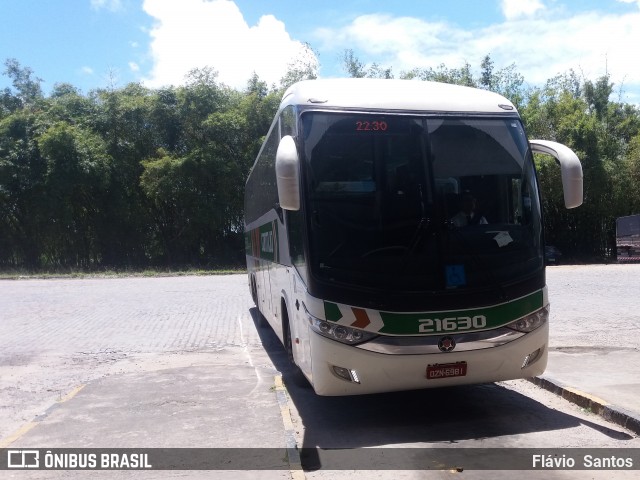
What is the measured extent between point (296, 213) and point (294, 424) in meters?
2.25

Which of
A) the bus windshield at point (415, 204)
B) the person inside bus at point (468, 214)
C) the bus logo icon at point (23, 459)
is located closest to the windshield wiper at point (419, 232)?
the bus windshield at point (415, 204)

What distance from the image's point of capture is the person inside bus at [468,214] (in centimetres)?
641

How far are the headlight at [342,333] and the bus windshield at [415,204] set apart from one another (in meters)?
0.42

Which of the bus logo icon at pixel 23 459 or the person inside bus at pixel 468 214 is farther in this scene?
the person inside bus at pixel 468 214

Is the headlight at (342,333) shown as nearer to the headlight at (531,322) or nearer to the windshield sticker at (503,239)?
the headlight at (531,322)

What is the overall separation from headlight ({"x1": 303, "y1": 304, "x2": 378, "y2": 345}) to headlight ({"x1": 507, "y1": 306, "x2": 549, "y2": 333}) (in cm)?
147

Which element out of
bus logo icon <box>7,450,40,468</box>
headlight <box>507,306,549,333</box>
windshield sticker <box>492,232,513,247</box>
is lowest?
bus logo icon <box>7,450,40,468</box>

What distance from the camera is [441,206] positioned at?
251 inches

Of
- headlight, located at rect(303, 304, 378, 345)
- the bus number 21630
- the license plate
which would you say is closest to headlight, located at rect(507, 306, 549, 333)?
the bus number 21630

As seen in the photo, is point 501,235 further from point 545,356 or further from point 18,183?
point 18,183

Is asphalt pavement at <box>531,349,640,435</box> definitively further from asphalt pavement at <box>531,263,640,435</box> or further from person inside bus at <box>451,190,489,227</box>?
person inside bus at <box>451,190,489,227</box>

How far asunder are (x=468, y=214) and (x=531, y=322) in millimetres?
1260

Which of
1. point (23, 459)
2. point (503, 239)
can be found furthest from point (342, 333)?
point (23, 459)

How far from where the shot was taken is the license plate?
6.16 metres
